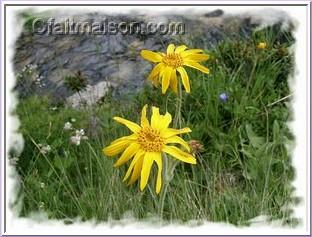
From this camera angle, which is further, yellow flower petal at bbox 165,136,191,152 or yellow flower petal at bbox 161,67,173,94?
yellow flower petal at bbox 161,67,173,94

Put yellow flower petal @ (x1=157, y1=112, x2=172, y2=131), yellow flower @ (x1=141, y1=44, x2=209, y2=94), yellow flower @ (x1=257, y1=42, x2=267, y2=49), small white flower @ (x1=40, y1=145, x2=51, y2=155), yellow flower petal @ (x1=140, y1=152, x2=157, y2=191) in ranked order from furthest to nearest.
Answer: yellow flower @ (x1=257, y1=42, x2=267, y2=49), small white flower @ (x1=40, y1=145, x2=51, y2=155), yellow flower @ (x1=141, y1=44, x2=209, y2=94), yellow flower petal @ (x1=157, y1=112, x2=172, y2=131), yellow flower petal @ (x1=140, y1=152, x2=157, y2=191)

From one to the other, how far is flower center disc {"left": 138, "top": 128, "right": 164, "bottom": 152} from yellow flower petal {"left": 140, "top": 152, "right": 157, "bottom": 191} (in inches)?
0.8

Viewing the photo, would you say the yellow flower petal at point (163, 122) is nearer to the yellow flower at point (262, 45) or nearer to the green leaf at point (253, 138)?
the green leaf at point (253, 138)

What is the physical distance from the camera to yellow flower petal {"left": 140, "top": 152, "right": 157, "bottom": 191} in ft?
6.33

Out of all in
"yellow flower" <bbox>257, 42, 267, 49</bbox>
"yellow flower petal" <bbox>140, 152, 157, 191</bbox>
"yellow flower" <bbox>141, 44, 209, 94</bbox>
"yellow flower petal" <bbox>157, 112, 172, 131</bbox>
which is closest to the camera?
"yellow flower petal" <bbox>140, 152, 157, 191</bbox>

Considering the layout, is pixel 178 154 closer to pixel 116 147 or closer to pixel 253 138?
pixel 116 147

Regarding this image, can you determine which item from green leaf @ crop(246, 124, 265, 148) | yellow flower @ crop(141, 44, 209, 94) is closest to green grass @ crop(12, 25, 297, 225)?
green leaf @ crop(246, 124, 265, 148)

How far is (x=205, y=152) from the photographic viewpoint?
2514 millimetres

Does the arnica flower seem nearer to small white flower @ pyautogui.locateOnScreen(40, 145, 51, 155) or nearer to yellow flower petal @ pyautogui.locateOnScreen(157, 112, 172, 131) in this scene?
yellow flower petal @ pyautogui.locateOnScreen(157, 112, 172, 131)

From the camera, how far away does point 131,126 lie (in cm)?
204

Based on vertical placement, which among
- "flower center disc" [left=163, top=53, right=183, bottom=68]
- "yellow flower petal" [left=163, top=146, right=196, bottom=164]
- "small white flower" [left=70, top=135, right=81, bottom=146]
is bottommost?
"yellow flower petal" [left=163, top=146, right=196, bottom=164]

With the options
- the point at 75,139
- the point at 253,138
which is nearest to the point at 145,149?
the point at 75,139

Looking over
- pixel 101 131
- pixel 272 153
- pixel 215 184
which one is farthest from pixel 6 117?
pixel 272 153

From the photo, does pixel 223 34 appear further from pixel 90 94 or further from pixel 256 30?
pixel 90 94
